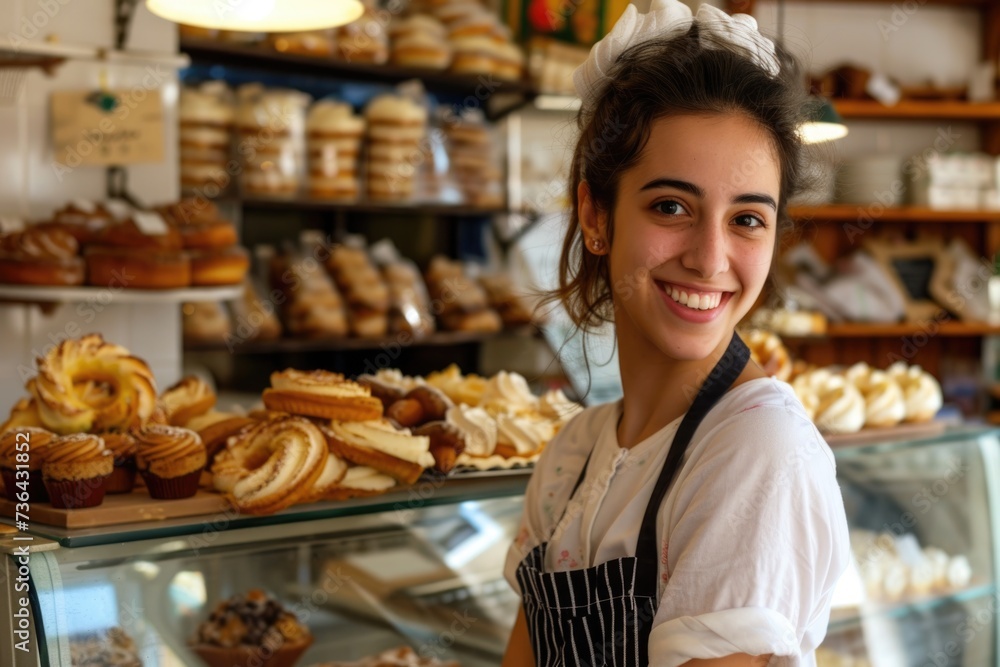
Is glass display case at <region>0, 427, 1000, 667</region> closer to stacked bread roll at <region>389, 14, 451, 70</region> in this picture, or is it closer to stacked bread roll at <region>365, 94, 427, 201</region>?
stacked bread roll at <region>365, 94, 427, 201</region>

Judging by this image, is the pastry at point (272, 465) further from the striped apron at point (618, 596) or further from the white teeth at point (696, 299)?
the white teeth at point (696, 299)

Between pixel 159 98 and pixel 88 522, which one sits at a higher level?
pixel 159 98

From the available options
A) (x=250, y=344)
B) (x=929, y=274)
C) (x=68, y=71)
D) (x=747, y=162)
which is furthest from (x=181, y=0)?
(x=929, y=274)

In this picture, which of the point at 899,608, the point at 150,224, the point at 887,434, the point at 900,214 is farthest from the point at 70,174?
the point at 900,214

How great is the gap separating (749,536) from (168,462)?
73cm

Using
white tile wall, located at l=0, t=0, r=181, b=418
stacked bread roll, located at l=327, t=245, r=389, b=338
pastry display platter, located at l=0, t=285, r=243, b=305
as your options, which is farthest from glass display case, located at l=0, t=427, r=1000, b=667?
stacked bread roll, located at l=327, t=245, r=389, b=338

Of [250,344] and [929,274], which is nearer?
[250,344]

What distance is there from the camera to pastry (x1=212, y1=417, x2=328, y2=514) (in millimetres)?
1339

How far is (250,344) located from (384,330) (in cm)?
50

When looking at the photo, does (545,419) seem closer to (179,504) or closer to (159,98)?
(179,504)

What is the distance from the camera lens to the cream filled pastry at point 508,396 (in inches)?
69.8

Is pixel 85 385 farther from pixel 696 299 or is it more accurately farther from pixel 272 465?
pixel 696 299

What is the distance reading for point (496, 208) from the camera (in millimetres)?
4070

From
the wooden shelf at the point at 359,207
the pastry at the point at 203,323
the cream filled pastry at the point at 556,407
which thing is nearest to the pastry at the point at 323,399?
the cream filled pastry at the point at 556,407
